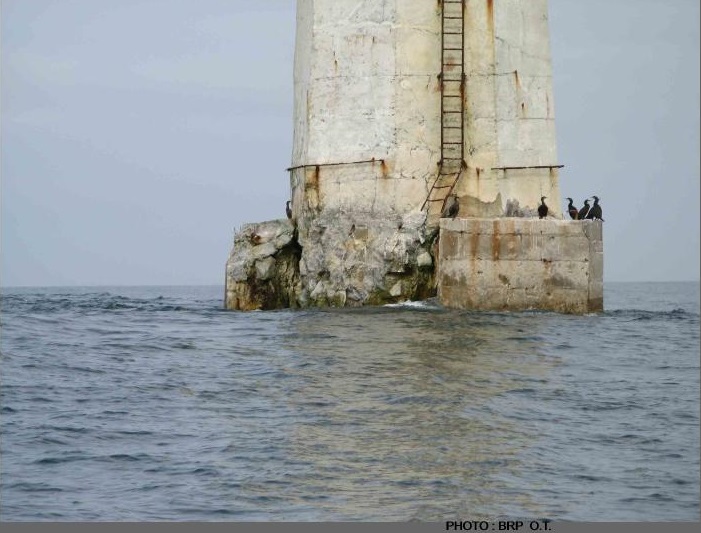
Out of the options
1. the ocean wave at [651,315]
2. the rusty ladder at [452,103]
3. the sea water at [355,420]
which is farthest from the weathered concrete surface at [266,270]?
the ocean wave at [651,315]

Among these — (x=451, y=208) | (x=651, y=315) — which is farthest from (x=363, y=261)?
(x=651, y=315)

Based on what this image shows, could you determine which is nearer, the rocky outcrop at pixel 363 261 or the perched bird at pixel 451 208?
the perched bird at pixel 451 208

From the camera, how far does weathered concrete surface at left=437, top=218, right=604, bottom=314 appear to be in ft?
78.1

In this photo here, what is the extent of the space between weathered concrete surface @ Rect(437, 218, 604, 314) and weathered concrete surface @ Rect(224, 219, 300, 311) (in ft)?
10.9

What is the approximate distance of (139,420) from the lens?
14742mm

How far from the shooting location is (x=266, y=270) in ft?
85.2

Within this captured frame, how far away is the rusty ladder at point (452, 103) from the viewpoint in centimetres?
2519

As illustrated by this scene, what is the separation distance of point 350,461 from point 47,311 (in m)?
16.8

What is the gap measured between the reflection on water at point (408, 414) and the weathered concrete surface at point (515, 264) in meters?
1.05

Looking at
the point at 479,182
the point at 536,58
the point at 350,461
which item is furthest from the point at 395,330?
the point at 350,461

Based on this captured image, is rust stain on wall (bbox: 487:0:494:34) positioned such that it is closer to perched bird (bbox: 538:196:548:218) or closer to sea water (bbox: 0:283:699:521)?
perched bird (bbox: 538:196:548:218)

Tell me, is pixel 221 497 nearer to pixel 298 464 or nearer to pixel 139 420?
pixel 298 464

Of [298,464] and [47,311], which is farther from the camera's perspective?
[47,311]

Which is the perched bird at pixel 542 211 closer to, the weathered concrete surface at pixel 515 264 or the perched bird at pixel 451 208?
the weathered concrete surface at pixel 515 264
